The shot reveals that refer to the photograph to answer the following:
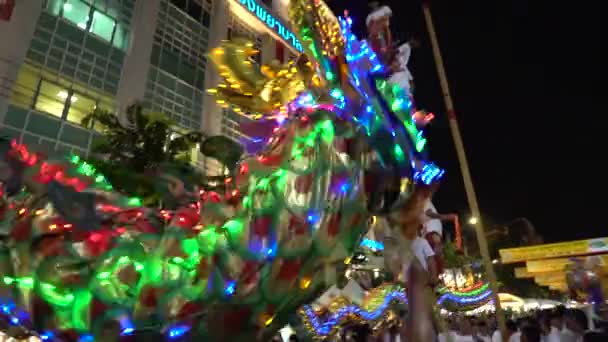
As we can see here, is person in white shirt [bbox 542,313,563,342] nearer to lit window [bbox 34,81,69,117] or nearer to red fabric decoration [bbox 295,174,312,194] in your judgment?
red fabric decoration [bbox 295,174,312,194]

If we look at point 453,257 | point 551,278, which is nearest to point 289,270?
point 551,278

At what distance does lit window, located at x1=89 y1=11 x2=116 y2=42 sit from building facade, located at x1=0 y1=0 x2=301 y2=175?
0.04 metres

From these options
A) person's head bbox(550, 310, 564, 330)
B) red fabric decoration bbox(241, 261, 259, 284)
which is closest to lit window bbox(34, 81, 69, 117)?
person's head bbox(550, 310, 564, 330)

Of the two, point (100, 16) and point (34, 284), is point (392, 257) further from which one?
point (100, 16)

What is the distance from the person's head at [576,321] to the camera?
5.45 m

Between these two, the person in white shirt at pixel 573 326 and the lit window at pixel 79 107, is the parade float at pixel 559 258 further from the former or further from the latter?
the lit window at pixel 79 107

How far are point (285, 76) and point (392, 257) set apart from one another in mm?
1244

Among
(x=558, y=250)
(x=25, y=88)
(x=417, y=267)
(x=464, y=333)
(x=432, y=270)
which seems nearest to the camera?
(x=417, y=267)

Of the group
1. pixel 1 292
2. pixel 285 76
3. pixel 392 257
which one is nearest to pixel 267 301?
pixel 1 292

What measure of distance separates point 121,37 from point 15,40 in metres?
4.51

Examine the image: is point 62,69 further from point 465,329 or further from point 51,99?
point 465,329

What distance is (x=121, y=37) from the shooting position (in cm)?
1788

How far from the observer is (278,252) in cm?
146

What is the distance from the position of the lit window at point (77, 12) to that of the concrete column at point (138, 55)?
1833 mm
